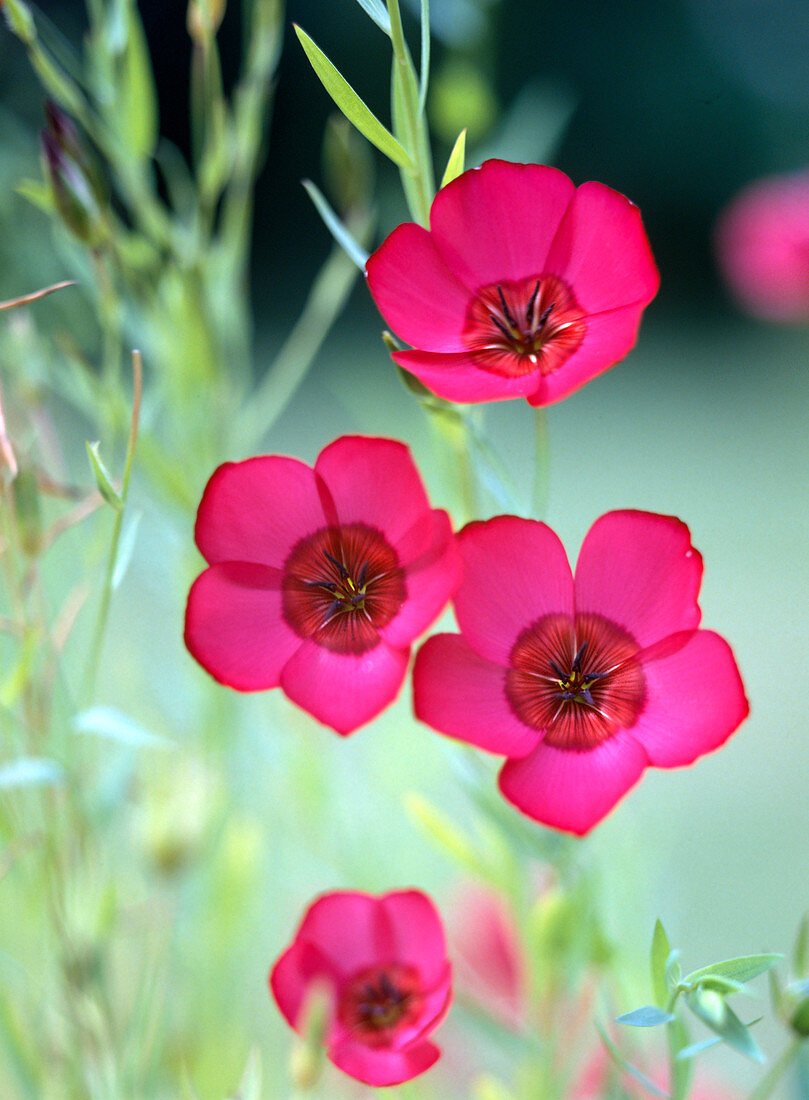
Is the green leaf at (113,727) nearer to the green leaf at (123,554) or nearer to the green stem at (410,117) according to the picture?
the green leaf at (123,554)

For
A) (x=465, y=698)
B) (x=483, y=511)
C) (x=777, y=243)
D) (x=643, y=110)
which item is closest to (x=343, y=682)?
(x=465, y=698)

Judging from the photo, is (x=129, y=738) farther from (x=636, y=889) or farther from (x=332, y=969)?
(x=636, y=889)

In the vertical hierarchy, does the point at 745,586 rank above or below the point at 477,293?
above

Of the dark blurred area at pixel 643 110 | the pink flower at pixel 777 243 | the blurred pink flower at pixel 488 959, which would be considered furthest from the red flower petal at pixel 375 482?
the dark blurred area at pixel 643 110

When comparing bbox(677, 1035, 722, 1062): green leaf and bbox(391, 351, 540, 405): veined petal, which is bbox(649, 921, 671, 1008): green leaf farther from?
bbox(391, 351, 540, 405): veined petal

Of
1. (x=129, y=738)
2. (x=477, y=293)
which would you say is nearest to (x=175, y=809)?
(x=129, y=738)

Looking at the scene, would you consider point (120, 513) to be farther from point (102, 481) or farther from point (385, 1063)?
point (385, 1063)

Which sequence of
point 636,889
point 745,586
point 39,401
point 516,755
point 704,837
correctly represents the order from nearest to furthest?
point 516,755, point 39,401, point 636,889, point 704,837, point 745,586
